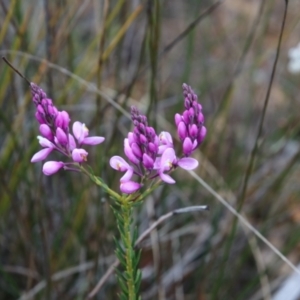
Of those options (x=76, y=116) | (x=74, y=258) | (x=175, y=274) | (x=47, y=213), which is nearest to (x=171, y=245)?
(x=175, y=274)

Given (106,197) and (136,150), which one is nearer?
(136,150)

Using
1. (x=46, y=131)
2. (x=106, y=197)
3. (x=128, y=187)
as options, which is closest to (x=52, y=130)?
(x=46, y=131)

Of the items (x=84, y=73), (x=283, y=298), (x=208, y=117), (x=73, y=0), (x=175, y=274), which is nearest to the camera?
(x=283, y=298)

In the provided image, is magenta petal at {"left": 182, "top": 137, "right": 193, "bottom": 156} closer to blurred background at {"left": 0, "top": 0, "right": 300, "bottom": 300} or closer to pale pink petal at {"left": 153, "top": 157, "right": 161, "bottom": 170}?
pale pink petal at {"left": 153, "top": 157, "right": 161, "bottom": 170}

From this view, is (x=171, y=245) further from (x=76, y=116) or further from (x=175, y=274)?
(x=76, y=116)

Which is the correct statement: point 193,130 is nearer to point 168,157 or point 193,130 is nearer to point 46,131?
point 168,157

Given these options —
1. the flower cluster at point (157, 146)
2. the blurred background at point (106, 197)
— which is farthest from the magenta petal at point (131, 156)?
the blurred background at point (106, 197)

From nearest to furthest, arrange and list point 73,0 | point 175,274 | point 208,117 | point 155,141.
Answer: point 155,141, point 175,274, point 73,0, point 208,117

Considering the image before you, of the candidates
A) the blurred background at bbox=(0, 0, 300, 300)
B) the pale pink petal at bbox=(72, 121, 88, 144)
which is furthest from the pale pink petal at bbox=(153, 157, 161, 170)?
the blurred background at bbox=(0, 0, 300, 300)
